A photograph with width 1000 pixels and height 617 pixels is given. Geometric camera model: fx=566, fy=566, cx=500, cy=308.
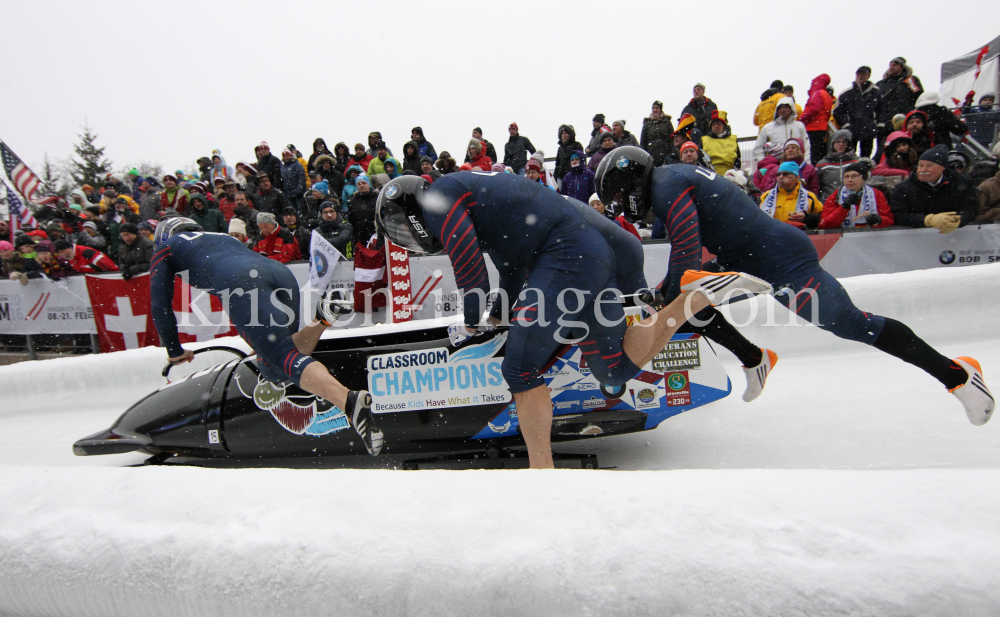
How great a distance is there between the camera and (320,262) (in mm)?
5531

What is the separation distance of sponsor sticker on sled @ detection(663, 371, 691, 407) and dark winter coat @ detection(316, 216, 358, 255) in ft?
13.8

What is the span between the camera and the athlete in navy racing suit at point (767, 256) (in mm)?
2207

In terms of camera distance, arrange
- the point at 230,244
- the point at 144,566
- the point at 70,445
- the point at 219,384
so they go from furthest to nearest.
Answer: the point at 70,445
the point at 230,244
the point at 219,384
the point at 144,566

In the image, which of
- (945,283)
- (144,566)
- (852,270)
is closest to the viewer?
(144,566)

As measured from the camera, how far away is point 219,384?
2.57 m

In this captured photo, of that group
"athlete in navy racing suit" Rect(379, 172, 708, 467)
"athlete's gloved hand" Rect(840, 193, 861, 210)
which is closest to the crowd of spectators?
"athlete's gloved hand" Rect(840, 193, 861, 210)

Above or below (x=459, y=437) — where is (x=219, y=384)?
above

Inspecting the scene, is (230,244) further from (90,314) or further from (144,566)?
(90,314)

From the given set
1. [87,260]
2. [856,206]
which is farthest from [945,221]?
[87,260]

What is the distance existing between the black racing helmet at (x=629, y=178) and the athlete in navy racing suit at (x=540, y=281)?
351 millimetres

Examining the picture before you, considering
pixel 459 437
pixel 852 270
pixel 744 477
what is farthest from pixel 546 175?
pixel 744 477

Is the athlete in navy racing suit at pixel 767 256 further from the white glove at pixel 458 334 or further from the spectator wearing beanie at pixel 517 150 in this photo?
the spectator wearing beanie at pixel 517 150

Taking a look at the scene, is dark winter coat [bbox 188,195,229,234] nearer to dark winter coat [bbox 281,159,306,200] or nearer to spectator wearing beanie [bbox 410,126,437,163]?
dark winter coat [bbox 281,159,306,200]

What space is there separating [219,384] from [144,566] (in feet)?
4.96
